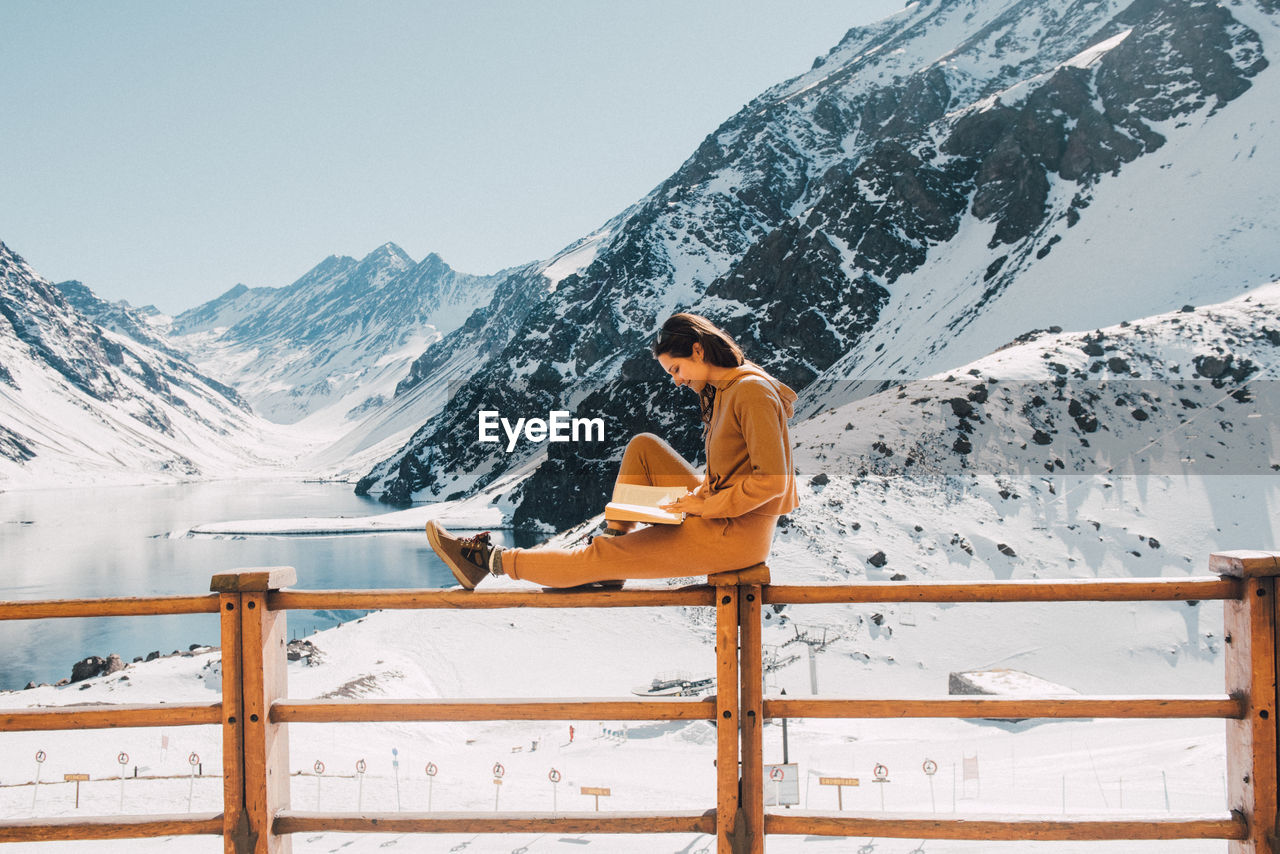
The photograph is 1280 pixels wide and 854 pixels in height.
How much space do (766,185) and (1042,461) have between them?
5560 inches

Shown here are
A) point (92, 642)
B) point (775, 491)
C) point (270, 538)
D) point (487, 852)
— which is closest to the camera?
point (775, 491)

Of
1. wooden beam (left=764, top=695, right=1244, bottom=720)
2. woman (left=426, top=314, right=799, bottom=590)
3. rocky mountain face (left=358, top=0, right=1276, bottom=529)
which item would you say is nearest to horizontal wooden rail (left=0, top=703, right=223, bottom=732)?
woman (left=426, top=314, right=799, bottom=590)

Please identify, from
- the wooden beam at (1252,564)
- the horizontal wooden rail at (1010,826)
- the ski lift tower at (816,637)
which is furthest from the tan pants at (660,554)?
the ski lift tower at (816,637)

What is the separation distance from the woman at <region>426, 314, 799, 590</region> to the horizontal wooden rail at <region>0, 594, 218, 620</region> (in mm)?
1173

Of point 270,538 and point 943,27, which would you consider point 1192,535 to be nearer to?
point 270,538

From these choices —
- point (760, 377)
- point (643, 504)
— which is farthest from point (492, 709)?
point (760, 377)

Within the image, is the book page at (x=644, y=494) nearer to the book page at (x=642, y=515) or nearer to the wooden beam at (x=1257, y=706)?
the book page at (x=642, y=515)

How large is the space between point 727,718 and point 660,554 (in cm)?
82

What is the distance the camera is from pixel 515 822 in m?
3.63

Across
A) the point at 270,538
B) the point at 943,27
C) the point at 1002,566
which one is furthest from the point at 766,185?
the point at 1002,566

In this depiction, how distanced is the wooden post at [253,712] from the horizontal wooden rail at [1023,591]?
240 cm

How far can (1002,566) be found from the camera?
2745 centimetres

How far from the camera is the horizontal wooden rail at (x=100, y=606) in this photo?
3463mm

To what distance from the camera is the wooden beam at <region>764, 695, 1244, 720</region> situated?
350cm
